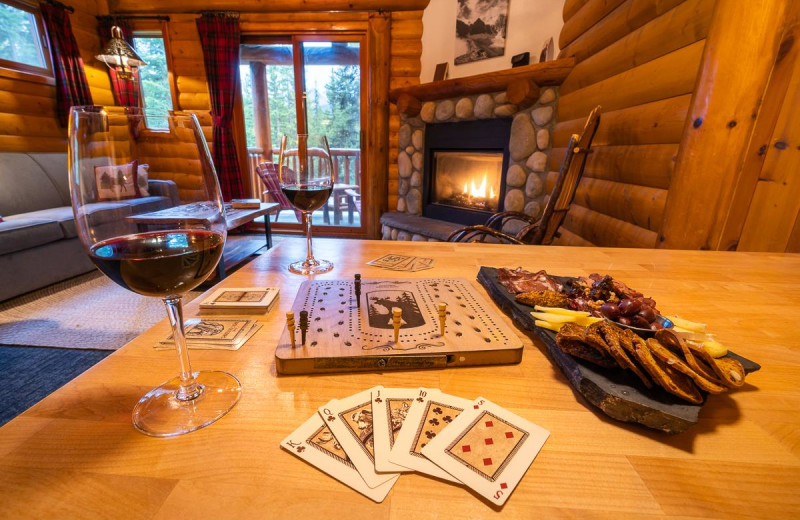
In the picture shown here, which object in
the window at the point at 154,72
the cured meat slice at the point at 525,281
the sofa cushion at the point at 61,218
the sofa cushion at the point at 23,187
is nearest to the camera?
the cured meat slice at the point at 525,281

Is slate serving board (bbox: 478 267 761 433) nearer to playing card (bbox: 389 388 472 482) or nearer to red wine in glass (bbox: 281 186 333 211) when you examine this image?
playing card (bbox: 389 388 472 482)

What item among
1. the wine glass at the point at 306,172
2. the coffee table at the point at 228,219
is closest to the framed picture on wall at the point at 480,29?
the coffee table at the point at 228,219

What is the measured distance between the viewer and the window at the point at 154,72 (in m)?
4.58

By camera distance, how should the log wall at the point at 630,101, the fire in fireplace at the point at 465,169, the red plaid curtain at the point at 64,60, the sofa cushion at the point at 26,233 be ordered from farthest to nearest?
the red plaid curtain at the point at 64,60
the fire in fireplace at the point at 465,169
the sofa cushion at the point at 26,233
the log wall at the point at 630,101

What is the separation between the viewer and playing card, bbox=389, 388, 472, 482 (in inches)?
12.9

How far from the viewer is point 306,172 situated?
890 millimetres

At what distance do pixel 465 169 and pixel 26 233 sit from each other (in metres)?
3.56

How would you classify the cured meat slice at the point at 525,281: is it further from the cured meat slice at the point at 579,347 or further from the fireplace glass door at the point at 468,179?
the fireplace glass door at the point at 468,179

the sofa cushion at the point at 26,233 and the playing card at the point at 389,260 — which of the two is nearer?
the playing card at the point at 389,260

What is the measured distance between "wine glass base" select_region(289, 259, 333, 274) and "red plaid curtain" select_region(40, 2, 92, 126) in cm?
489

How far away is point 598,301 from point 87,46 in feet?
19.9

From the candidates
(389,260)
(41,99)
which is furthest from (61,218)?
(389,260)

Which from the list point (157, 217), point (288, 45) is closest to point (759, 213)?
point (157, 217)

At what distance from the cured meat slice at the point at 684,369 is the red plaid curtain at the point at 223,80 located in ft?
15.1
